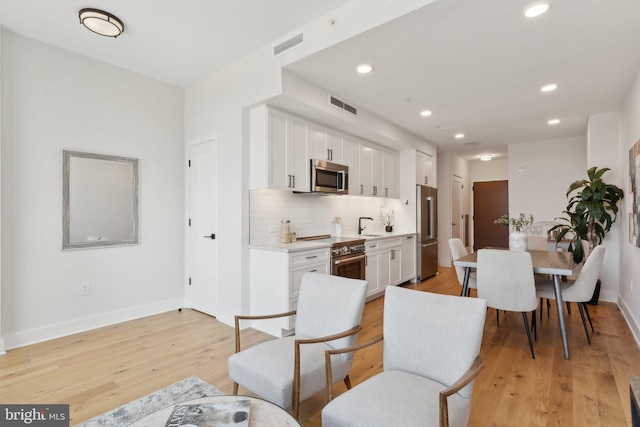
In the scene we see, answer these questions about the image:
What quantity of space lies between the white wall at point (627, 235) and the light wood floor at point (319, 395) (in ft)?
0.87

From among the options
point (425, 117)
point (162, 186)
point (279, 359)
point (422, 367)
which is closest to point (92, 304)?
point (162, 186)

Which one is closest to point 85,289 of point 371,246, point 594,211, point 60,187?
point 60,187

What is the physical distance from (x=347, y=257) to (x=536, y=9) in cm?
294

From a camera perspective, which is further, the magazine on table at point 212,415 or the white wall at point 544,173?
the white wall at point 544,173

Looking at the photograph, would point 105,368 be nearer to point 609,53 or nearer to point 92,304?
point 92,304

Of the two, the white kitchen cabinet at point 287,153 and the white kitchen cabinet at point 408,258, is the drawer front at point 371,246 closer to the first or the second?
the white kitchen cabinet at point 408,258

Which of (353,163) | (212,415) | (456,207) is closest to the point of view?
(212,415)

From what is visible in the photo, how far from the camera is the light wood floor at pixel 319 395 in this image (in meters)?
2.10

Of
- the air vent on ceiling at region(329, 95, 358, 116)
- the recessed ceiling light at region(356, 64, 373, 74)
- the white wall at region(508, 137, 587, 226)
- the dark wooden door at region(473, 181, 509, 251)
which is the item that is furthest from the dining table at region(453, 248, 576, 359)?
the dark wooden door at region(473, 181, 509, 251)

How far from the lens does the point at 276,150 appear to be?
360 centimetres

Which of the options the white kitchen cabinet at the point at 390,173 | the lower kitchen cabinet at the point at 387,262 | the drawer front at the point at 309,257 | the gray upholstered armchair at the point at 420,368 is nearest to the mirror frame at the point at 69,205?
the drawer front at the point at 309,257

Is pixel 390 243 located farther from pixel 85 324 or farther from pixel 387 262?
pixel 85 324

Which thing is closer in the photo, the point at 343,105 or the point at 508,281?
the point at 508,281

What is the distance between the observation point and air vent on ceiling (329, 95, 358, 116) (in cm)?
389
